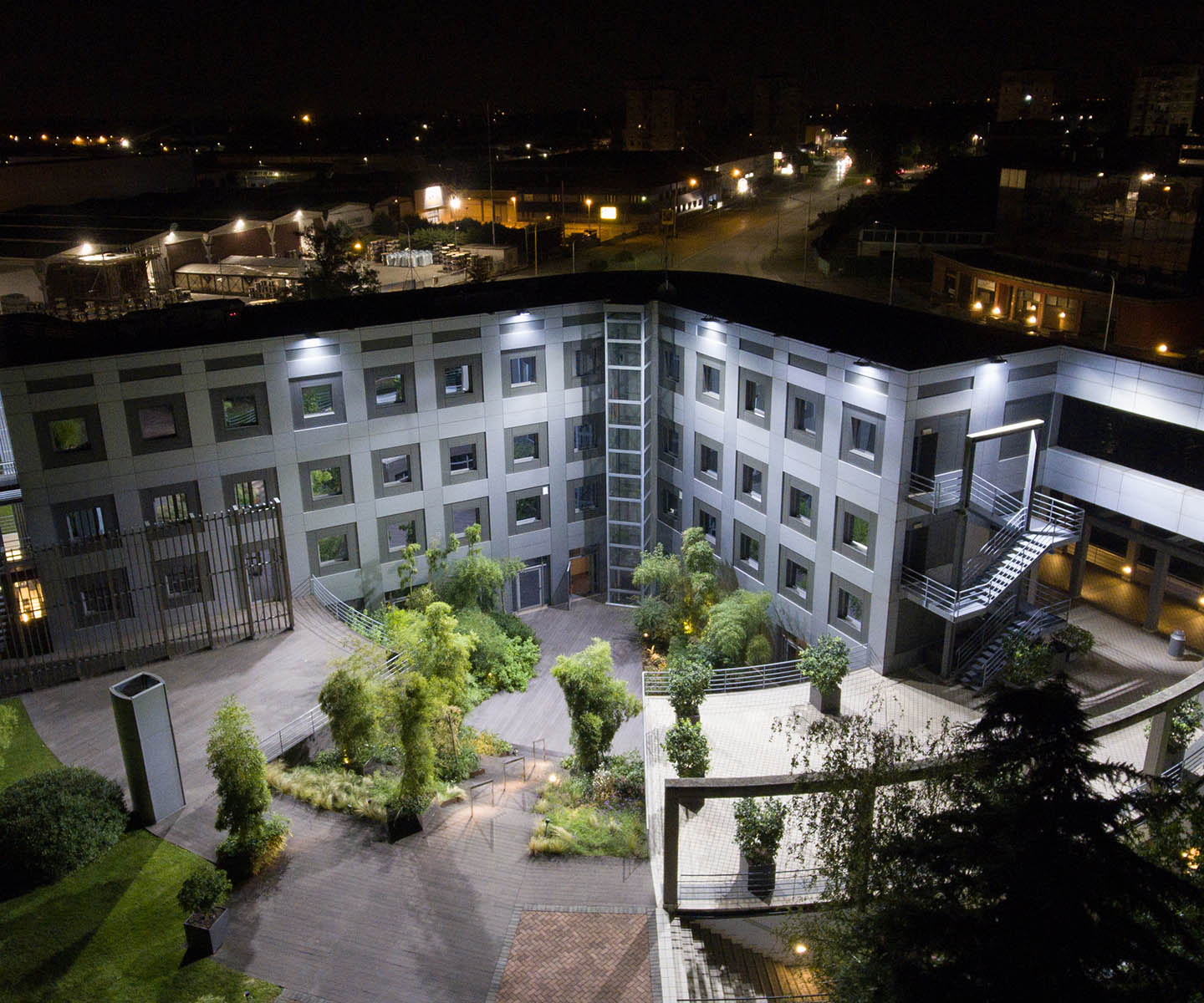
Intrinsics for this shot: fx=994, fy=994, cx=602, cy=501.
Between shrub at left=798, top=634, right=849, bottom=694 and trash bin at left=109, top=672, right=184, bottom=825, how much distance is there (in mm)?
17087

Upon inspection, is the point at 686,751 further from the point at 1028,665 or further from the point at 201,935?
the point at 201,935

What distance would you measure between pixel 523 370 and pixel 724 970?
2316 centimetres

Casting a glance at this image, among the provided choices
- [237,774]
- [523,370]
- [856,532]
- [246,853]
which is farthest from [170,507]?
[856,532]

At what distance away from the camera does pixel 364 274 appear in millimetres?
58375

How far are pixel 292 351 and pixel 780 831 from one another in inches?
876

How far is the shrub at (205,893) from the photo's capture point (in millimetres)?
20766

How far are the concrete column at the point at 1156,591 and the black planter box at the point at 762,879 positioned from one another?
17.5m

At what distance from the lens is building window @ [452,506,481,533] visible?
38375 mm

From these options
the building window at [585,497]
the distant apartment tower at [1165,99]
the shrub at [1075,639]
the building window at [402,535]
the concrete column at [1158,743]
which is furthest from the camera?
the distant apartment tower at [1165,99]

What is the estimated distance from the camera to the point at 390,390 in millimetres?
36438

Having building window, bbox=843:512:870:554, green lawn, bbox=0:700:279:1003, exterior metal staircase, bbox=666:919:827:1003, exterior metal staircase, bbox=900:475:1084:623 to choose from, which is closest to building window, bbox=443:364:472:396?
building window, bbox=843:512:870:554

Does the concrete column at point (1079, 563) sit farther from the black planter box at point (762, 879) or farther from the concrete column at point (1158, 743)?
the black planter box at point (762, 879)

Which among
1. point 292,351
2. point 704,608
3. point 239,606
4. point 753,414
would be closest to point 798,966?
point 704,608

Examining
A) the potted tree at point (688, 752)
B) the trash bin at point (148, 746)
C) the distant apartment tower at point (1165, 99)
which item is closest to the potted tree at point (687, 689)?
the potted tree at point (688, 752)
